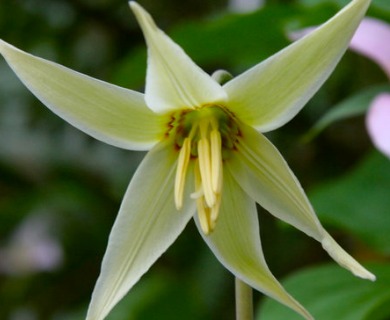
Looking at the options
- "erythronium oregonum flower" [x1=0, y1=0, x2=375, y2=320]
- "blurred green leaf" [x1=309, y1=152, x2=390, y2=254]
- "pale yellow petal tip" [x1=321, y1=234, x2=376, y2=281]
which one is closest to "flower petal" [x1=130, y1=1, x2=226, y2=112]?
"erythronium oregonum flower" [x1=0, y1=0, x2=375, y2=320]

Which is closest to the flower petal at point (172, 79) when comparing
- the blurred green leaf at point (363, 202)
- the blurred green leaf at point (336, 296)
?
the blurred green leaf at point (336, 296)

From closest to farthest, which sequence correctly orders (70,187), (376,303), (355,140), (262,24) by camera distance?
(376,303) → (262,24) → (355,140) → (70,187)

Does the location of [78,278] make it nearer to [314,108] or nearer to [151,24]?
[314,108]

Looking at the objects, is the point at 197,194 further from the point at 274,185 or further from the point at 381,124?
the point at 381,124

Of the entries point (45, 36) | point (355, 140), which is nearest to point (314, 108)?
point (355, 140)

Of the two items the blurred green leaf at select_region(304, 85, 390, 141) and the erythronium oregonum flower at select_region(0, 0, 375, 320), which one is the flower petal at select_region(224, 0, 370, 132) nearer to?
the erythronium oregonum flower at select_region(0, 0, 375, 320)

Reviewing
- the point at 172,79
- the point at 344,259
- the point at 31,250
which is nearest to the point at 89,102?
the point at 172,79
